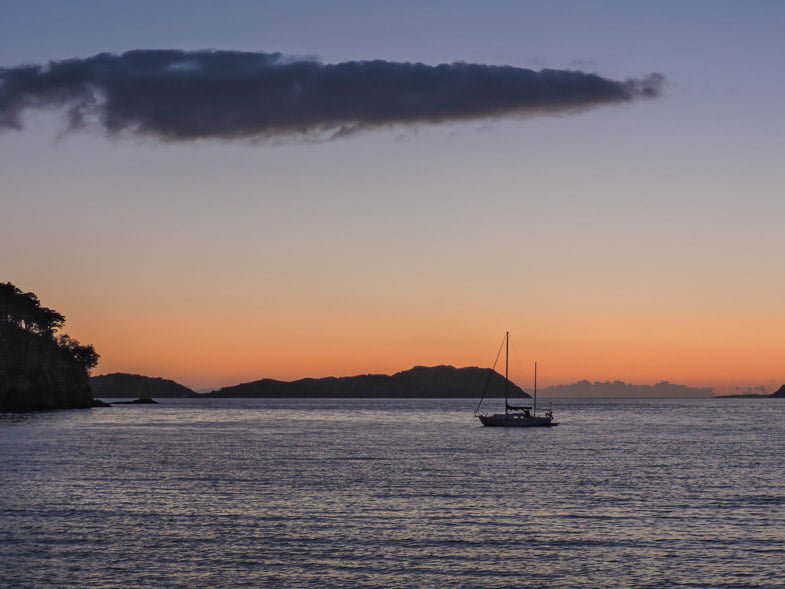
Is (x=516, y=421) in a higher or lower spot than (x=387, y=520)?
higher

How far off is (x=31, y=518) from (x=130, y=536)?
8.06 metres

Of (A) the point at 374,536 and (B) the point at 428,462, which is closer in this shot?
(A) the point at 374,536

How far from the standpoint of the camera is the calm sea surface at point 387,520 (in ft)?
124

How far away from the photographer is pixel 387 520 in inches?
2005

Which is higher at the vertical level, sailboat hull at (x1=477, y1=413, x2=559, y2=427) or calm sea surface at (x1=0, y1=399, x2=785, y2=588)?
sailboat hull at (x1=477, y1=413, x2=559, y2=427)

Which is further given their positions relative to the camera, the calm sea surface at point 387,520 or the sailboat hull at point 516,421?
the sailboat hull at point 516,421

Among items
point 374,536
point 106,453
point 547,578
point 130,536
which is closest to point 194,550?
point 130,536

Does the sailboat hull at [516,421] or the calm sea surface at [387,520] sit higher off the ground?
the sailboat hull at [516,421]

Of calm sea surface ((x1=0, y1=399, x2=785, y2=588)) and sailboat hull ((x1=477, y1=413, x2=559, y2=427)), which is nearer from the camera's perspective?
calm sea surface ((x1=0, y1=399, x2=785, y2=588))

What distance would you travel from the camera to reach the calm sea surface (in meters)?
37.9

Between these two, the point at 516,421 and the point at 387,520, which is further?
the point at 516,421

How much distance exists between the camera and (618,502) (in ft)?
194

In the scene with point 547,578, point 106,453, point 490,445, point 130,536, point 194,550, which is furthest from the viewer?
point 490,445

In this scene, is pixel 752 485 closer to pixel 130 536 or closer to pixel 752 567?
pixel 752 567
